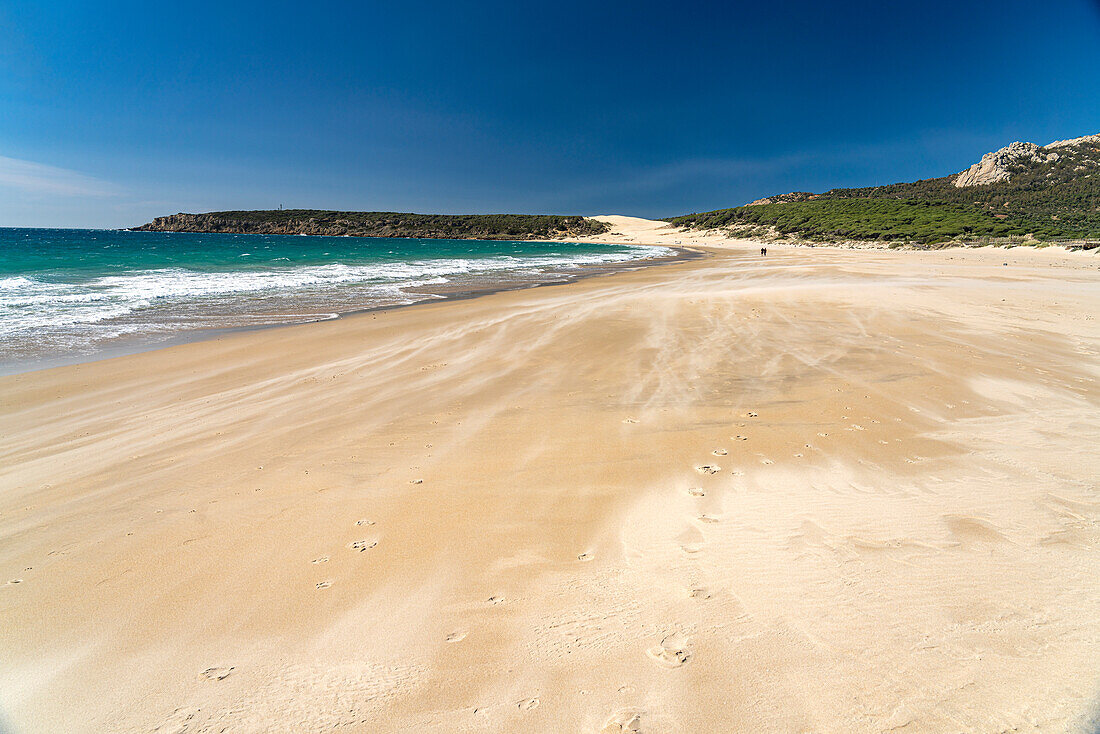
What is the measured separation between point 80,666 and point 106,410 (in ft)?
16.3

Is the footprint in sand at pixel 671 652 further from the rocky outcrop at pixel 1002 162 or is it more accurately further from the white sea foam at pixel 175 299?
the rocky outcrop at pixel 1002 162

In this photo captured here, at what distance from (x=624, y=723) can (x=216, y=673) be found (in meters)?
1.83

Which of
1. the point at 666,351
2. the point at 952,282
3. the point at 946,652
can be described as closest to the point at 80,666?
the point at 946,652

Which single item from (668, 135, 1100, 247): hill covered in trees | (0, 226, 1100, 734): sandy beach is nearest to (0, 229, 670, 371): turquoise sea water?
(0, 226, 1100, 734): sandy beach

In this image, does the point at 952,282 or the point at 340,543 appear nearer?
the point at 340,543

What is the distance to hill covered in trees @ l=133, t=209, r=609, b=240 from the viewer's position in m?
110

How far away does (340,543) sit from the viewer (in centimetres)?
313

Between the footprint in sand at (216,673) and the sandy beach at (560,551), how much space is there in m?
0.02

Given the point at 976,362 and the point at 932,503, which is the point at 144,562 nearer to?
the point at 932,503

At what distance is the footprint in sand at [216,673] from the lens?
2139 millimetres

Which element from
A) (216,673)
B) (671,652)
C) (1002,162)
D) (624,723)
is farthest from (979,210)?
(216,673)

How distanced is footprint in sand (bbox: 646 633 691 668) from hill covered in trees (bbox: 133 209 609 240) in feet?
350

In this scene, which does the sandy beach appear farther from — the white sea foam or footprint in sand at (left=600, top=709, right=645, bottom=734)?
the white sea foam

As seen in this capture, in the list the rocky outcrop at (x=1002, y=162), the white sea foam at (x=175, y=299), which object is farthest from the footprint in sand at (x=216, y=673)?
the rocky outcrop at (x=1002, y=162)
